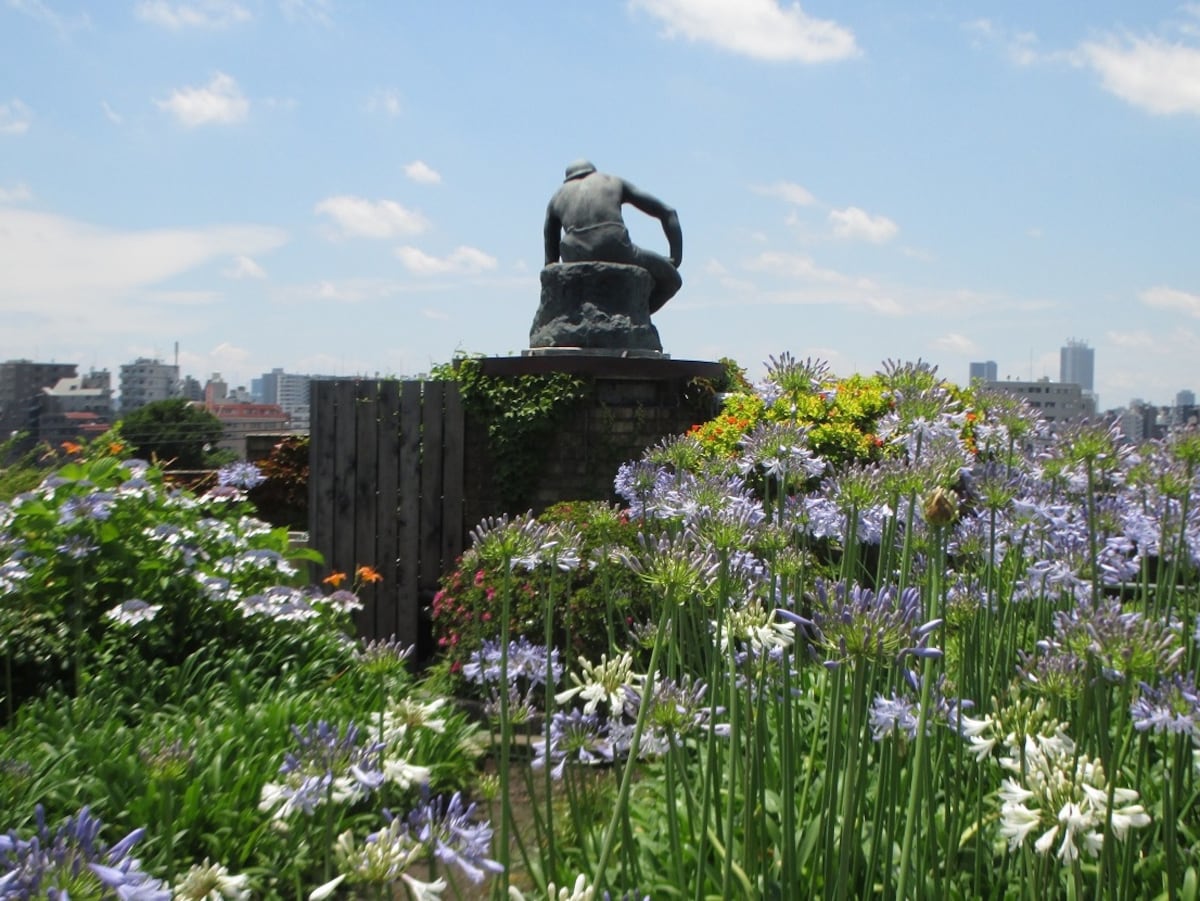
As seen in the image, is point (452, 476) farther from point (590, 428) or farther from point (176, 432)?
point (176, 432)

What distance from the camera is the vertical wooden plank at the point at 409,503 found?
25.1 ft

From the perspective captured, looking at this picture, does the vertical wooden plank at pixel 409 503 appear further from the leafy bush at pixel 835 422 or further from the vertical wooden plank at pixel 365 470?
the leafy bush at pixel 835 422

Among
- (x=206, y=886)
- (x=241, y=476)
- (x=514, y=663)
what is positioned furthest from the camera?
(x=241, y=476)

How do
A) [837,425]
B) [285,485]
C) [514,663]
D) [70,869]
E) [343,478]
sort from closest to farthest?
[70,869]
[514,663]
[837,425]
[343,478]
[285,485]

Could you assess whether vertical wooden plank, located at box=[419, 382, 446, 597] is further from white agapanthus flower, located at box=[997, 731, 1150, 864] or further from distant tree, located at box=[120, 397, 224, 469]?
distant tree, located at box=[120, 397, 224, 469]

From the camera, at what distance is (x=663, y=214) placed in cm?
970

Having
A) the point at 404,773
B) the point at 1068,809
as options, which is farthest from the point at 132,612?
the point at 1068,809

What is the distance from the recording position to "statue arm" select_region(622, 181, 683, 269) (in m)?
9.56

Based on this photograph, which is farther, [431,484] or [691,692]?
[431,484]

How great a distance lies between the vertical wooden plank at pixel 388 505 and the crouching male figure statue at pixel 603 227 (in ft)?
8.17

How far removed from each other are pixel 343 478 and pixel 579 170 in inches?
156

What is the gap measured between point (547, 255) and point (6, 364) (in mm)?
41089

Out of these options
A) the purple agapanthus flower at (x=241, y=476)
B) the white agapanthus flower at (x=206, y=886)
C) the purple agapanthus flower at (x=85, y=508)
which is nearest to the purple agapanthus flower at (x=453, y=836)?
the white agapanthus flower at (x=206, y=886)

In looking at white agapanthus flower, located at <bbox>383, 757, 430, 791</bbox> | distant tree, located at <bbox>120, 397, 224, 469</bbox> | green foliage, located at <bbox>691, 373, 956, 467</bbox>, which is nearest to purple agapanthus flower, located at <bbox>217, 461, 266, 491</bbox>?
green foliage, located at <bbox>691, 373, 956, 467</bbox>
